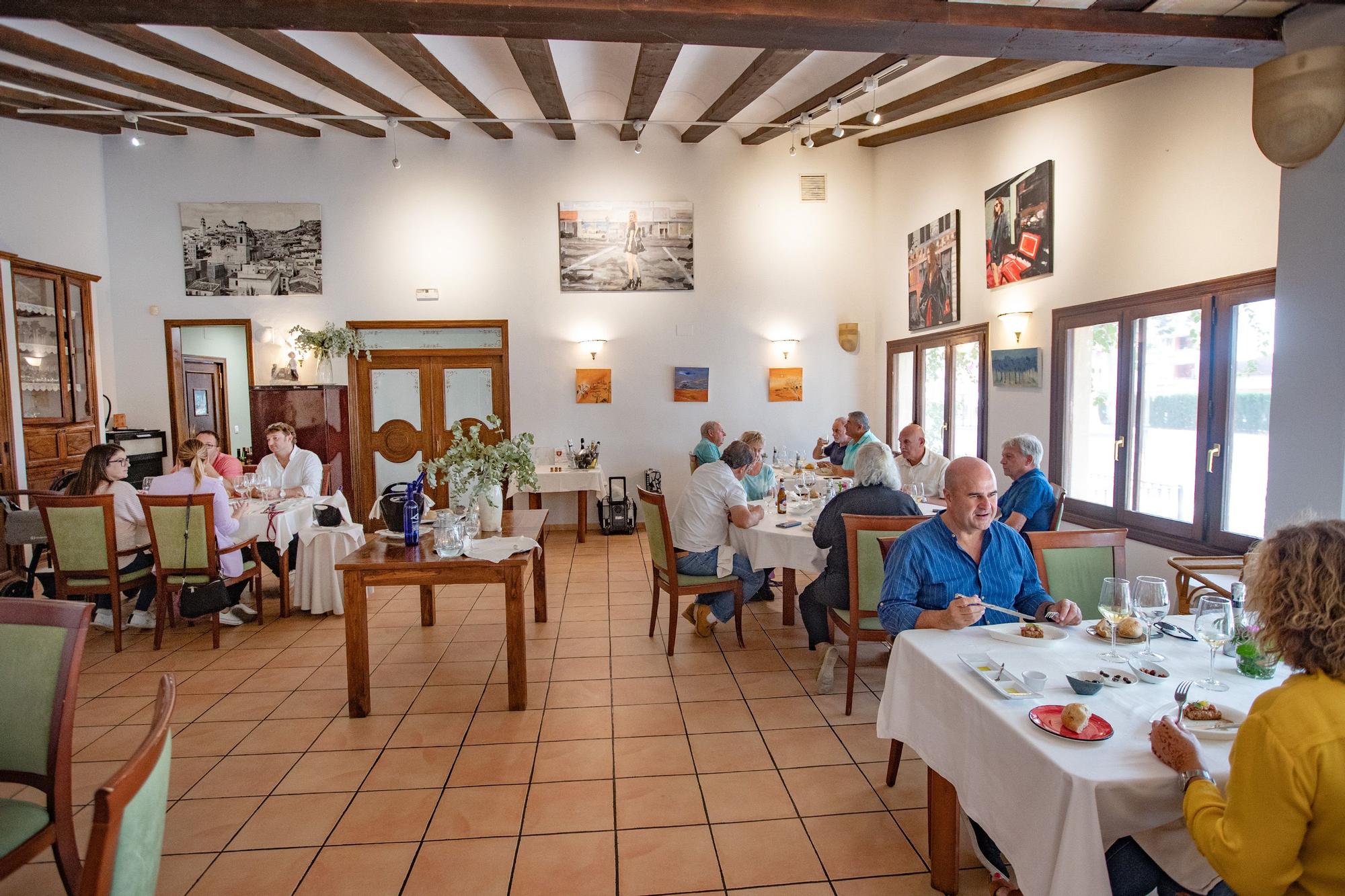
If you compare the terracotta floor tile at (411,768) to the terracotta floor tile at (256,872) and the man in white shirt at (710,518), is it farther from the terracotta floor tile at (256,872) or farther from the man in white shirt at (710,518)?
the man in white shirt at (710,518)

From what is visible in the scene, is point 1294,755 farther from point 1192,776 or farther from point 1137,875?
point 1137,875

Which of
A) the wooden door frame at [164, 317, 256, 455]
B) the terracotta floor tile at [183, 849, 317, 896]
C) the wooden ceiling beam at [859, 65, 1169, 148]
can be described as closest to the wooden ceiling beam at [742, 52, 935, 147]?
the wooden ceiling beam at [859, 65, 1169, 148]

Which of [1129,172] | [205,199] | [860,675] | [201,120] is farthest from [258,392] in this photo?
[1129,172]

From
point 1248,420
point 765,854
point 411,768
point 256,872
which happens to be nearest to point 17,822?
point 256,872

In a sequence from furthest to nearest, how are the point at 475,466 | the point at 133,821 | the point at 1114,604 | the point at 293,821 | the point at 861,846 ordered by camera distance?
the point at 475,466 < the point at 293,821 < the point at 861,846 < the point at 1114,604 < the point at 133,821

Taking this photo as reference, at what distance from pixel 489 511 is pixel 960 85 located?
5.14m

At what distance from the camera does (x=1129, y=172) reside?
471 centimetres

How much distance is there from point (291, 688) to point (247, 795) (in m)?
1.14

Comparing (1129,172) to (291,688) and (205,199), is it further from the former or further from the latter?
(205,199)

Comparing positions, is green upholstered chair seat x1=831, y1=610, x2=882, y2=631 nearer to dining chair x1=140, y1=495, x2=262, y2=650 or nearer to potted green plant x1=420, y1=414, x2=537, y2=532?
potted green plant x1=420, y1=414, x2=537, y2=532

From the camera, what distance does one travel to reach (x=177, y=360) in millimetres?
8047

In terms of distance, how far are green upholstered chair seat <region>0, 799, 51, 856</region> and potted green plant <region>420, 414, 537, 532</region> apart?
2.16 m

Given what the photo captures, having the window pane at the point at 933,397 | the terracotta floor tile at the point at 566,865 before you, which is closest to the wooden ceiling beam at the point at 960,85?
the window pane at the point at 933,397

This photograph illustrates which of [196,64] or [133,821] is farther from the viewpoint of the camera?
[196,64]
